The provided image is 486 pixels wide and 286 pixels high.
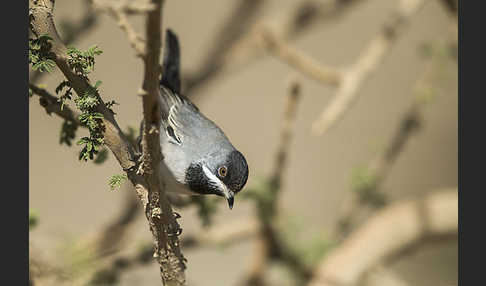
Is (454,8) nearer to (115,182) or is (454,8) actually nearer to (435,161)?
(435,161)

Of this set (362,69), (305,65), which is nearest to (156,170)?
(305,65)

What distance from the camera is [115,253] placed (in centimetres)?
287

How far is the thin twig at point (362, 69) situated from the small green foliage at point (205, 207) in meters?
0.67

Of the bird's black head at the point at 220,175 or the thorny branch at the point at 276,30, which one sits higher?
the thorny branch at the point at 276,30

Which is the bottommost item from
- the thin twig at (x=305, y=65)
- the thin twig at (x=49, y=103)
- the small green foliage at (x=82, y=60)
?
the small green foliage at (x=82, y=60)

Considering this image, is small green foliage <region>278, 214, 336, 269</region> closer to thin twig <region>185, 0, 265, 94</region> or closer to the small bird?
the small bird

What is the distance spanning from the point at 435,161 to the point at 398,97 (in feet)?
2.62

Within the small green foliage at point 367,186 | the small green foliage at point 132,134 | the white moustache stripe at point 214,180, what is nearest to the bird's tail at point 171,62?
the small green foliage at point 132,134

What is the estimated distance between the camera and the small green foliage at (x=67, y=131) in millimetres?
1930

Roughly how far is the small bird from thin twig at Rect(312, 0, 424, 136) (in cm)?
75

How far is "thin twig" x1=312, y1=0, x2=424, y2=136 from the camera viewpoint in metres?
2.86

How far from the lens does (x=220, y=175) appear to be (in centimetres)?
213

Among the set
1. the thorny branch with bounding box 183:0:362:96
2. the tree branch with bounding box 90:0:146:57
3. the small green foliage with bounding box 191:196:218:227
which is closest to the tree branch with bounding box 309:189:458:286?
the small green foliage with bounding box 191:196:218:227

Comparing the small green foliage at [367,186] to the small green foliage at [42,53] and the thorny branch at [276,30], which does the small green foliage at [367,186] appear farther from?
the small green foliage at [42,53]
